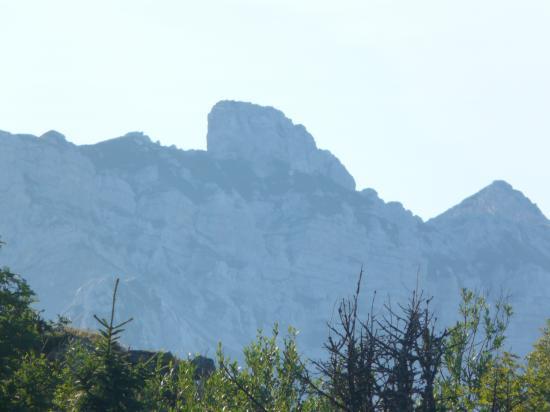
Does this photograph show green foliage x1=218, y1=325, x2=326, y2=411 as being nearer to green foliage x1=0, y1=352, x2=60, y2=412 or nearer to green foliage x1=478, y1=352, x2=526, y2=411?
green foliage x1=0, y1=352, x2=60, y2=412

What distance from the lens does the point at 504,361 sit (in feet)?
71.1

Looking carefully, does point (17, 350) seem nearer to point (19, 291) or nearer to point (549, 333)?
point (19, 291)

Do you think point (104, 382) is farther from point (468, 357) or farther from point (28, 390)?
point (468, 357)

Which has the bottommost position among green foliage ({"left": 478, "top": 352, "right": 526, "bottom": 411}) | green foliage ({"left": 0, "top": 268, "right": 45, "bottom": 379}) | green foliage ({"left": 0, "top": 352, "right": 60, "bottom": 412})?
green foliage ({"left": 0, "top": 352, "right": 60, "bottom": 412})

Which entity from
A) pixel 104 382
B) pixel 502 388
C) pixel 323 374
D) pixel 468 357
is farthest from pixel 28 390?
pixel 468 357

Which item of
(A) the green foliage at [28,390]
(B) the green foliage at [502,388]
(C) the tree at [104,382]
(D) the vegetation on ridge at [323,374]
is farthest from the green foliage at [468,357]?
(A) the green foliage at [28,390]

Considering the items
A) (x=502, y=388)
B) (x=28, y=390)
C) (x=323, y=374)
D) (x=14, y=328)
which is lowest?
(x=28, y=390)

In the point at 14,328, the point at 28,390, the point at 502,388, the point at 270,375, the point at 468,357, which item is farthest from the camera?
the point at 270,375

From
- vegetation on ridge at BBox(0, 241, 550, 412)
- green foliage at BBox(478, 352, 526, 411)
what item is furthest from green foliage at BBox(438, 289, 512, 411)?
green foliage at BBox(478, 352, 526, 411)

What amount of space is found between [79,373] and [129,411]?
1468 millimetres

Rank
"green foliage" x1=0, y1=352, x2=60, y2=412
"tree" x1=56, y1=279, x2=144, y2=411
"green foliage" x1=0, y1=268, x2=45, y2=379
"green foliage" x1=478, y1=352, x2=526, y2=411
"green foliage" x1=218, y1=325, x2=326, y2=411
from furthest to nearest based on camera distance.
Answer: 1. "green foliage" x1=218, y1=325, x2=326, y2=411
2. "green foliage" x1=0, y1=268, x2=45, y2=379
3. "green foliage" x1=0, y1=352, x2=60, y2=412
4. "tree" x1=56, y1=279, x2=144, y2=411
5. "green foliage" x1=478, y1=352, x2=526, y2=411

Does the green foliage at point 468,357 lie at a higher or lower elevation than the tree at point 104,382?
higher

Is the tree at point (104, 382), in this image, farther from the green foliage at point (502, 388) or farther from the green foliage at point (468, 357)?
the green foliage at point (502, 388)

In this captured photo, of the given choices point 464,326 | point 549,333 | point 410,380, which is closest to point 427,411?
point 410,380
